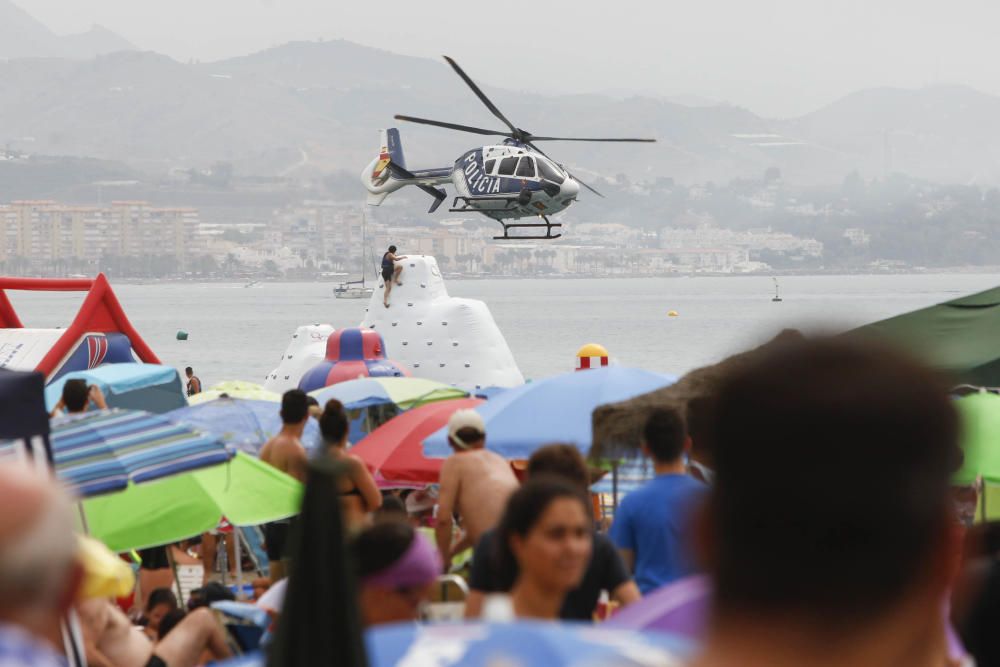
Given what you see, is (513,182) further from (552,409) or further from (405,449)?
(552,409)

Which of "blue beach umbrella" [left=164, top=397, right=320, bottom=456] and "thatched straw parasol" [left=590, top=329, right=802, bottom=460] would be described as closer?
"thatched straw parasol" [left=590, top=329, right=802, bottom=460]

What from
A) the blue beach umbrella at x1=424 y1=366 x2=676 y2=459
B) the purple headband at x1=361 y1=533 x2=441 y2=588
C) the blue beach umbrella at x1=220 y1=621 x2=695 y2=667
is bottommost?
the blue beach umbrella at x1=424 y1=366 x2=676 y2=459

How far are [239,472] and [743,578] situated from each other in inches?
286

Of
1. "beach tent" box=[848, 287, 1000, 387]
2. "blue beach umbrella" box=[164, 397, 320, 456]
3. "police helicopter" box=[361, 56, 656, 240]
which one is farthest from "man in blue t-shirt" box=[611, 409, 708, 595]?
"police helicopter" box=[361, 56, 656, 240]

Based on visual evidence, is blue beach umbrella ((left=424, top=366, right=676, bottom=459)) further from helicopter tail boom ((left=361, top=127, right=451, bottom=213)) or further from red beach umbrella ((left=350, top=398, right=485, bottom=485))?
helicopter tail boom ((left=361, top=127, right=451, bottom=213))

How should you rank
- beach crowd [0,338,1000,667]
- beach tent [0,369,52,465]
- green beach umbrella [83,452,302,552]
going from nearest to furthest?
1. beach crowd [0,338,1000,667]
2. beach tent [0,369,52,465]
3. green beach umbrella [83,452,302,552]

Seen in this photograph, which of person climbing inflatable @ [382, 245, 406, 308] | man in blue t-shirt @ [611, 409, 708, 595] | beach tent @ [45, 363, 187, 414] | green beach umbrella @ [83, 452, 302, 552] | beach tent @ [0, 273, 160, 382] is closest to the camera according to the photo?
man in blue t-shirt @ [611, 409, 708, 595]

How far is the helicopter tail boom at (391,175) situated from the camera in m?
36.9

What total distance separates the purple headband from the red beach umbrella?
6604 mm

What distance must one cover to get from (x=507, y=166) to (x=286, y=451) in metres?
21.7

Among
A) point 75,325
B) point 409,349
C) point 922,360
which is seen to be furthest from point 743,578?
point 409,349

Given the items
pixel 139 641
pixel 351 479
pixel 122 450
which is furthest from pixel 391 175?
pixel 139 641

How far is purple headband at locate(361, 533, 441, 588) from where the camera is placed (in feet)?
11.1

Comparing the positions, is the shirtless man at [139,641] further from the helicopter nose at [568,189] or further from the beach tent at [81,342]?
the helicopter nose at [568,189]
